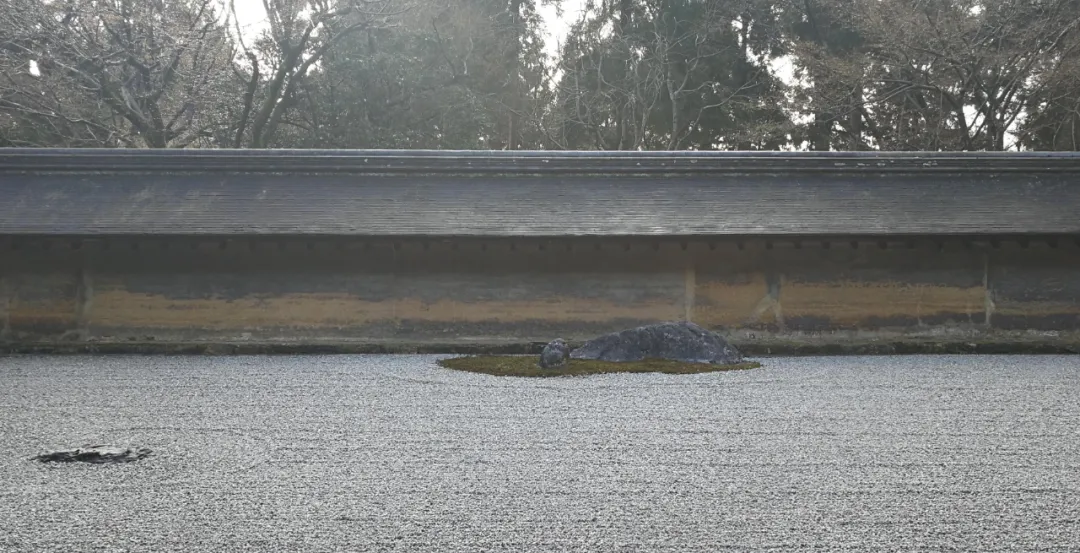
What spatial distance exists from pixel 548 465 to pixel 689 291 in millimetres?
7425

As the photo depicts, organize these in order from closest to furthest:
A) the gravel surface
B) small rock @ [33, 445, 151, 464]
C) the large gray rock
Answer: the gravel surface → small rock @ [33, 445, 151, 464] → the large gray rock

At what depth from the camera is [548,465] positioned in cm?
529

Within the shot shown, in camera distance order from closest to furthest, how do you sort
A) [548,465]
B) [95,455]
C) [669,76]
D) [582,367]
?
[548,465] < [95,455] < [582,367] < [669,76]

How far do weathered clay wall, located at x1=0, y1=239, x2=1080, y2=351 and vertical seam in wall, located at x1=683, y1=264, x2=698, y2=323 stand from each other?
29 millimetres

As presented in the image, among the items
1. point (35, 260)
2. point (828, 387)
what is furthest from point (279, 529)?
point (35, 260)

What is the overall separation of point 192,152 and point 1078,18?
2019 centimetres

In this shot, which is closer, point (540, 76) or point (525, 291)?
point (525, 291)

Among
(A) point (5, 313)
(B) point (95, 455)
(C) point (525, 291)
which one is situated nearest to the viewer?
A: (B) point (95, 455)

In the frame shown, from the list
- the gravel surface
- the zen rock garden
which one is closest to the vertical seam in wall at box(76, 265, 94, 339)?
the gravel surface

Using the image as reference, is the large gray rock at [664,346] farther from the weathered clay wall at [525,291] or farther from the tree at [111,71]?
the tree at [111,71]

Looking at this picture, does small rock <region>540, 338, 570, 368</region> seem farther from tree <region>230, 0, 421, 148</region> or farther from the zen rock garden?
tree <region>230, 0, 421, 148</region>

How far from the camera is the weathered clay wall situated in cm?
1217

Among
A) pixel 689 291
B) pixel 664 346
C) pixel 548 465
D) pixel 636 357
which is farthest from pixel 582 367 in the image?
pixel 548 465

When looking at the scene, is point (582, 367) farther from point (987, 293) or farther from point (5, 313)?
point (5, 313)
